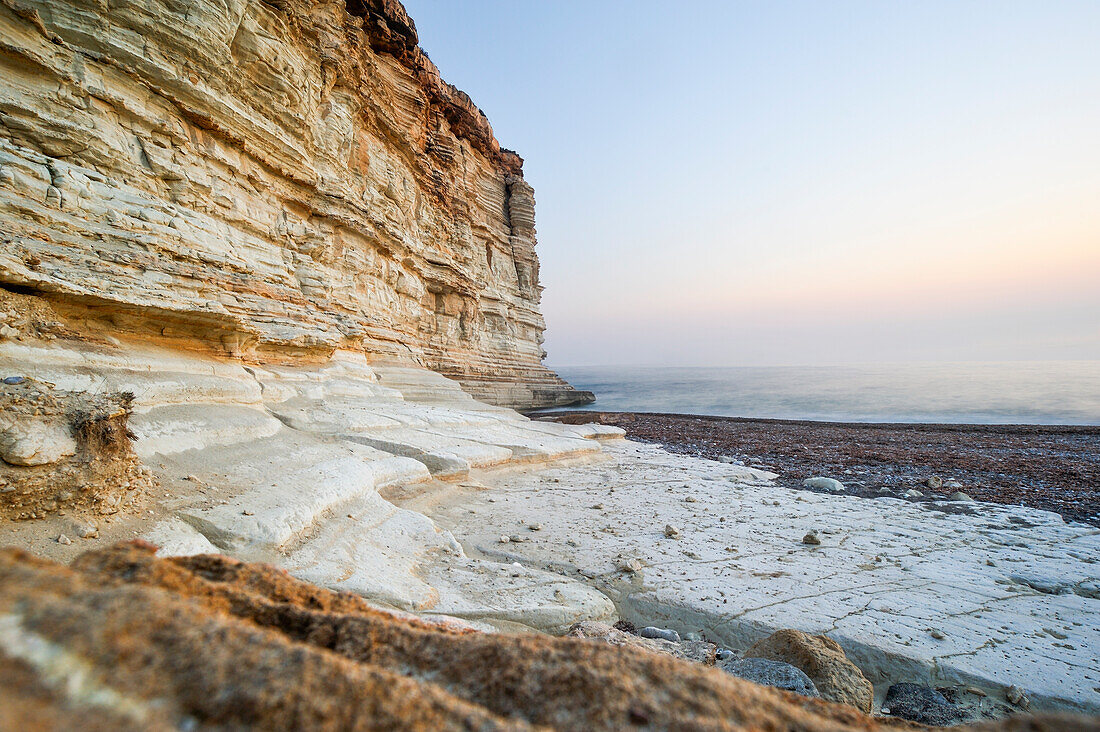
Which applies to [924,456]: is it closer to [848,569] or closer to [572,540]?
[848,569]

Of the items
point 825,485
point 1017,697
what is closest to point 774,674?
point 1017,697

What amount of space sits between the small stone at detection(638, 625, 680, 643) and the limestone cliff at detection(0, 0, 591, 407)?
19.7 ft

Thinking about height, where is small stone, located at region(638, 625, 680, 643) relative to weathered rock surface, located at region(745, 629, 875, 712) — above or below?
below

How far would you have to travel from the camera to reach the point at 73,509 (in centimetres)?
264

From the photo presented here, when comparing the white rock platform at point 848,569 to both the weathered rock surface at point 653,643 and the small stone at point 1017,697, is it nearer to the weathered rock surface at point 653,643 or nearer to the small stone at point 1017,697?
the small stone at point 1017,697

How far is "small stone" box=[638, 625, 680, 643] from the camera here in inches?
112

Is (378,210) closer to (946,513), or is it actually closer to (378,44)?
(378,44)

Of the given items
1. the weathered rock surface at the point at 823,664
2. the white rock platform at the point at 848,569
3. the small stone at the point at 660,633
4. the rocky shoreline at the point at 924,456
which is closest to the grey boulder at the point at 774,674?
the weathered rock surface at the point at 823,664

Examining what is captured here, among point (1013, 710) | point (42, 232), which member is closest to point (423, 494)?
point (42, 232)

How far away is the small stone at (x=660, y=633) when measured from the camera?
2.84 meters

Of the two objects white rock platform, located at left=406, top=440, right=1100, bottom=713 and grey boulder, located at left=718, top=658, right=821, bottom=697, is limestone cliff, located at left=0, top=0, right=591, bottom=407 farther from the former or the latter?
grey boulder, located at left=718, top=658, right=821, bottom=697

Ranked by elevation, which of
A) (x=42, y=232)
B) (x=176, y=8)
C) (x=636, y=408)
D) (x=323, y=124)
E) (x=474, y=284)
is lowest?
(x=636, y=408)

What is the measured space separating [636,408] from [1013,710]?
30103mm

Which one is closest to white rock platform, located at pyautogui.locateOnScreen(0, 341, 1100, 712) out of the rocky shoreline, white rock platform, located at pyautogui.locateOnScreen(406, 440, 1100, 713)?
white rock platform, located at pyautogui.locateOnScreen(406, 440, 1100, 713)
